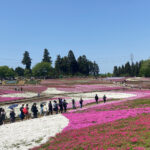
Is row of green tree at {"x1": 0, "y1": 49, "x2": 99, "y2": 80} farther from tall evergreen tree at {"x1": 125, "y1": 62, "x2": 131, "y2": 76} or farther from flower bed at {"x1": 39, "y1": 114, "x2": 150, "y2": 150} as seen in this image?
flower bed at {"x1": 39, "y1": 114, "x2": 150, "y2": 150}

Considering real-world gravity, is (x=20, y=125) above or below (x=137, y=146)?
below

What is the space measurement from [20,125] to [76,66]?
11803cm

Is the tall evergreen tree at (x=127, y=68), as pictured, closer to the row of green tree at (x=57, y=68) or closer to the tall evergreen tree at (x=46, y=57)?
the row of green tree at (x=57, y=68)

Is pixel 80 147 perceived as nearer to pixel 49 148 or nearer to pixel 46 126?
pixel 49 148

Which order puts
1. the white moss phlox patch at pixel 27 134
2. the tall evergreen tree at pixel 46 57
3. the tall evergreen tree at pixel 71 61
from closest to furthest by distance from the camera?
the white moss phlox patch at pixel 27 134
the tall evergreen tree at pixel 71 61
the tall evergreen tree at pixel 46 57

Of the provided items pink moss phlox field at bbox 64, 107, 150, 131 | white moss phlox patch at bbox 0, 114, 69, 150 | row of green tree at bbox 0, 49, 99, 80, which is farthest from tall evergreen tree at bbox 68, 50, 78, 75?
pink moss phlox field at bbox 64, 107, 150, 131

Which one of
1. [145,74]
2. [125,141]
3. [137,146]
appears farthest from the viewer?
[145,74]

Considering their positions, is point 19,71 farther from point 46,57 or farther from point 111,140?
point 111,140

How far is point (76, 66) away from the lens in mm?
137875

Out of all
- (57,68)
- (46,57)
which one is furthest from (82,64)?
(46,57)

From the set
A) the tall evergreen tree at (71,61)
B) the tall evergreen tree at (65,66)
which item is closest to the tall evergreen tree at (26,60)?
the tall evergreen tree at (65,66)

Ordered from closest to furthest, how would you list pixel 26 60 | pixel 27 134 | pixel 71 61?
pixel 27 134 < pixel 71 61 < pixel 26 60

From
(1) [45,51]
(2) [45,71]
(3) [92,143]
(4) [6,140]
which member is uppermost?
(1) [45,51]

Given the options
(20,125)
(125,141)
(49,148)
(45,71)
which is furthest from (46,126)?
(45,71)
